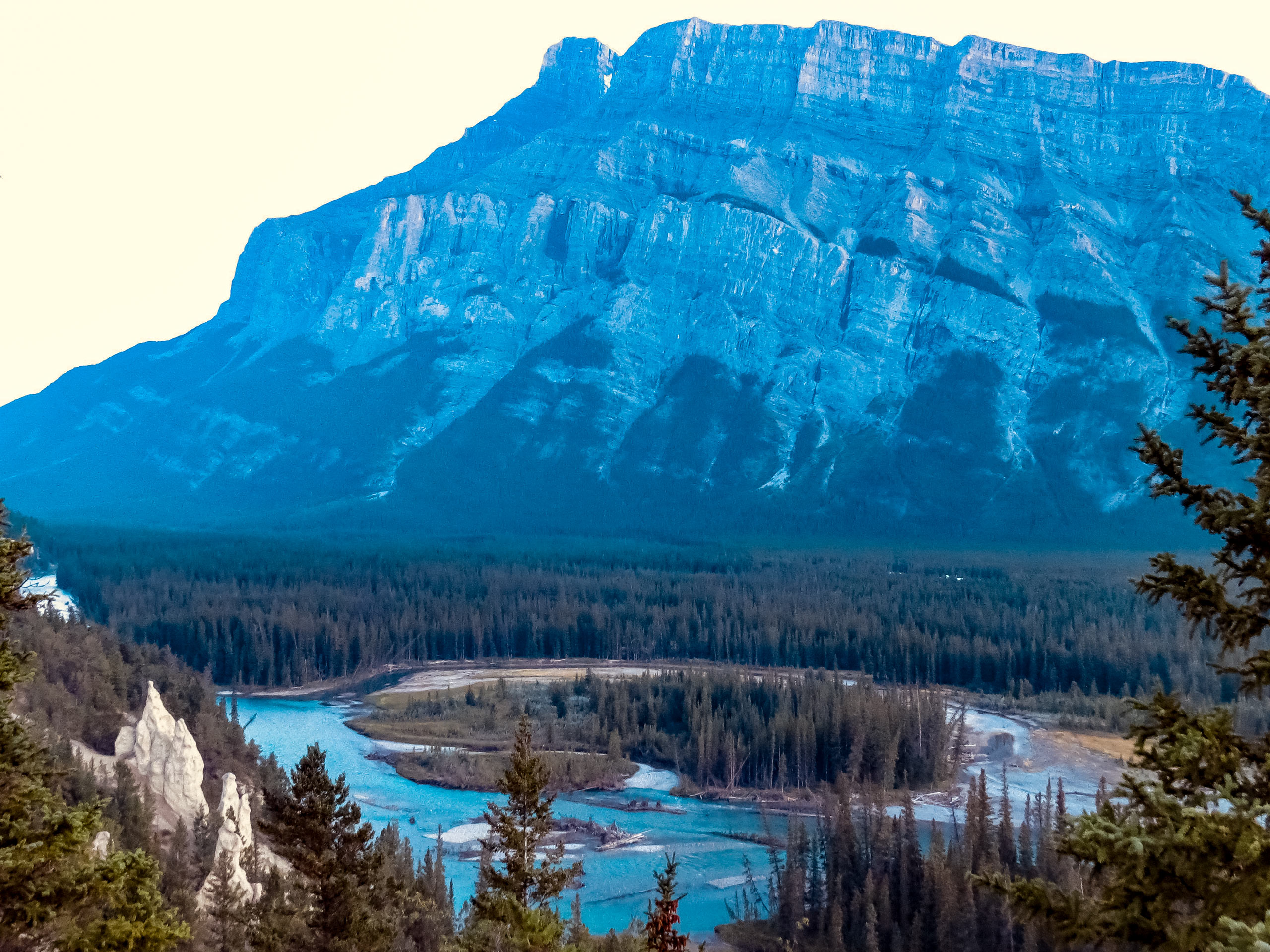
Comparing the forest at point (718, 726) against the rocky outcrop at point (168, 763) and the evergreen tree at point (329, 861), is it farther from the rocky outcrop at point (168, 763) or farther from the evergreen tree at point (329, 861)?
the evergreen tree at point (329, 861)

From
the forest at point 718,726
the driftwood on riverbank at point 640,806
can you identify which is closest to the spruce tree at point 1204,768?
the forest at point 718,726

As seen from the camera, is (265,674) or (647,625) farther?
(647,625)

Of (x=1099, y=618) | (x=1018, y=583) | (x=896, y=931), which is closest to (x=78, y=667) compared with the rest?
(x=896, y=931)

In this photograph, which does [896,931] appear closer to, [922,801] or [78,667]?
[922,801]

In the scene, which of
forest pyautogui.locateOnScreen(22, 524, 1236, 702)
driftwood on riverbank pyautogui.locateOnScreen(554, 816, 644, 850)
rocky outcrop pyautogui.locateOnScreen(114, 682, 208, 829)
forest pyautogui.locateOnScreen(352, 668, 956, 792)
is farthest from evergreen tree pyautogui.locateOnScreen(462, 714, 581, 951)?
forest pyautogui.locateOnScreen(22, 524, 1236, 702)

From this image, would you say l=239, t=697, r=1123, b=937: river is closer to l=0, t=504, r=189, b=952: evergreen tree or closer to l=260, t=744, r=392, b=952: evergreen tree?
l=260, t=744, r=392, b=952: evergreen tree

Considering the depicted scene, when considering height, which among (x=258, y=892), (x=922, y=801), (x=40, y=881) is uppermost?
(x=40, y=881)
